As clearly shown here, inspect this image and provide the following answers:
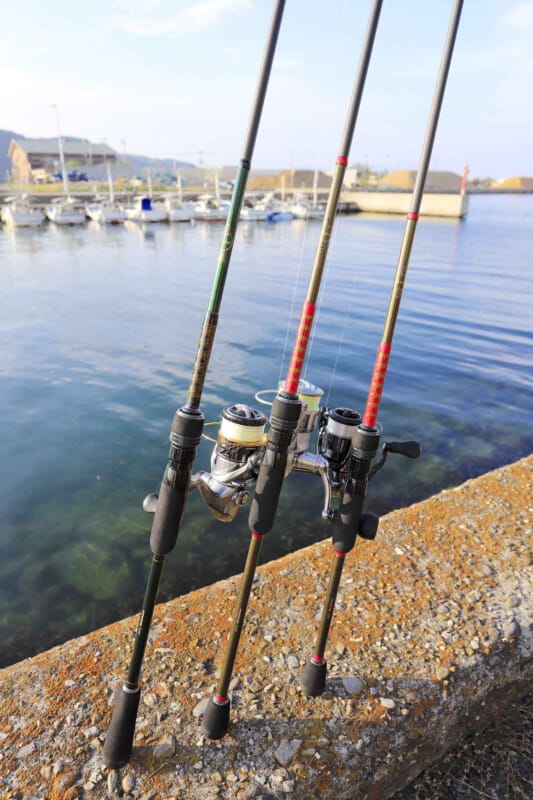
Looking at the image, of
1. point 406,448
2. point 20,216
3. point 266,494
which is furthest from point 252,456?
point 20,216

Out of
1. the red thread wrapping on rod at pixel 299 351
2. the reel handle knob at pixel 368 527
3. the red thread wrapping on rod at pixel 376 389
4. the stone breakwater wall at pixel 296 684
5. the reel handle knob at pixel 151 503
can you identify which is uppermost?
the red thread wrapping on rod at pixel 299 351

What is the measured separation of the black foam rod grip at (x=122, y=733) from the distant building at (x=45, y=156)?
12044 cm

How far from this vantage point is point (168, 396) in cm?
1108

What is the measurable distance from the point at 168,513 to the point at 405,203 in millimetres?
89415

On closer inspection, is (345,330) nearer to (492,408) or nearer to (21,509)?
(492,408)

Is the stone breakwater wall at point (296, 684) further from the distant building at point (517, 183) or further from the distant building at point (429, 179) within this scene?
the distant building at point (517, 183)

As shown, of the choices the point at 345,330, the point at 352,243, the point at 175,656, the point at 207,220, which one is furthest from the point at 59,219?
the point at 175,656

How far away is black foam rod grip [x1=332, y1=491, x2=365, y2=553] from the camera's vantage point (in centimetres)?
277

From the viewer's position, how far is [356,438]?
106 inches

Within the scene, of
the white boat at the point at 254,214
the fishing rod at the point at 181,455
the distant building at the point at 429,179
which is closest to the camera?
the fishing rod at the point at 181,455

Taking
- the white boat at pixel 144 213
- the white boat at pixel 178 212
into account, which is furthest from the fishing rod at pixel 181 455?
the white boat at pixel 178 212

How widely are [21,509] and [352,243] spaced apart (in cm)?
3968

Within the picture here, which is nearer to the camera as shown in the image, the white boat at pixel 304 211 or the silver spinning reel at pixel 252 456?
the silver spinning reel at pixel 252 456

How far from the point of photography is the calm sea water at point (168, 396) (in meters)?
5.89
